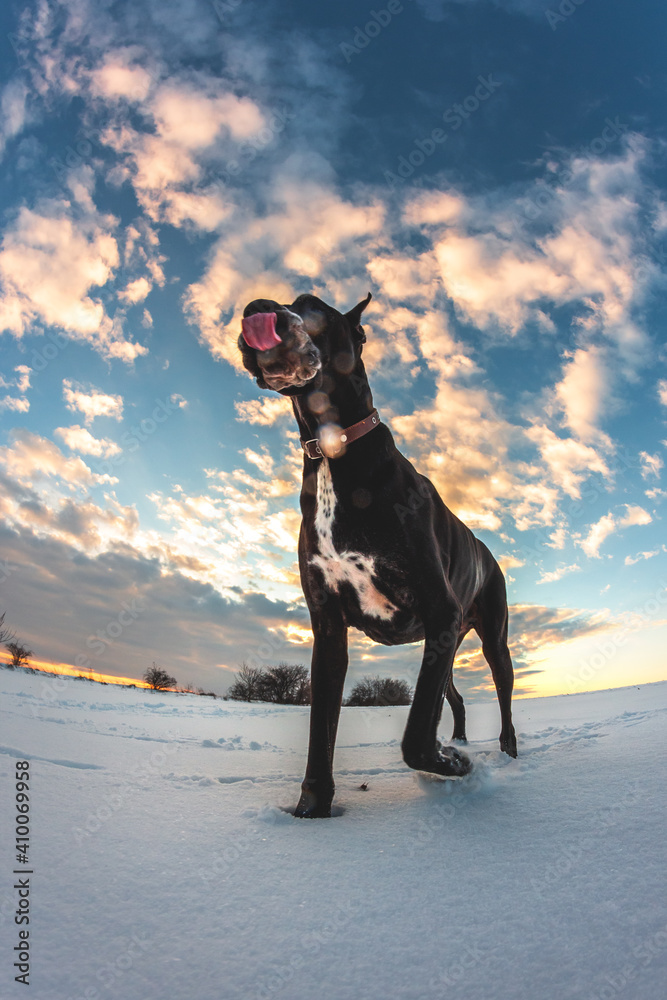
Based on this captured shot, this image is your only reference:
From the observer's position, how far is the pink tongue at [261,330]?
212 centimetres

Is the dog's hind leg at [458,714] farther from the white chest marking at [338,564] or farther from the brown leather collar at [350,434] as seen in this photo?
the brown leather collar at [350,434]

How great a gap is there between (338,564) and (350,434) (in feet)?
2.03

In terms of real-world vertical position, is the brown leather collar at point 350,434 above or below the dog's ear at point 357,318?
below

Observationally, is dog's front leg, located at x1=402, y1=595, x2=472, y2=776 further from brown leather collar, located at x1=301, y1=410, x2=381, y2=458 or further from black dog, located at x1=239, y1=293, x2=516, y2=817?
brown leather collar, located at x1=301, y1=410, x2=381, y2=458

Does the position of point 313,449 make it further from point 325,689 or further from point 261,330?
point 325,689

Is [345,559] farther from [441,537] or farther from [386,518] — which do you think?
[441,537]

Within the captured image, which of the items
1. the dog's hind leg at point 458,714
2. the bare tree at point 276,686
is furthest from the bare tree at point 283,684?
the dog's hind leg at point 458,714

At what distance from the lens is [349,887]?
4.22 feet

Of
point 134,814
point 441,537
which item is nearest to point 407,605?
point 441,537

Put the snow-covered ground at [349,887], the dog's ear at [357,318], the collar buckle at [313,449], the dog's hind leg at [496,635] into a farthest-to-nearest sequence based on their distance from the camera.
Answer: the dog's hind leg at [496,635]
the dog's ear at [357,318]
the collar buckle at [313,449]
the snow-covered ground at [349,887]

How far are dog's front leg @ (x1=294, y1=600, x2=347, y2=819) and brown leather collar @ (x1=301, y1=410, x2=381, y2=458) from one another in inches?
28.9

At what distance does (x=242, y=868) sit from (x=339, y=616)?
123cm

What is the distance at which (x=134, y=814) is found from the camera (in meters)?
1.81

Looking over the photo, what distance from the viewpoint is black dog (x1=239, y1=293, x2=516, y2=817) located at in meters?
2.16
